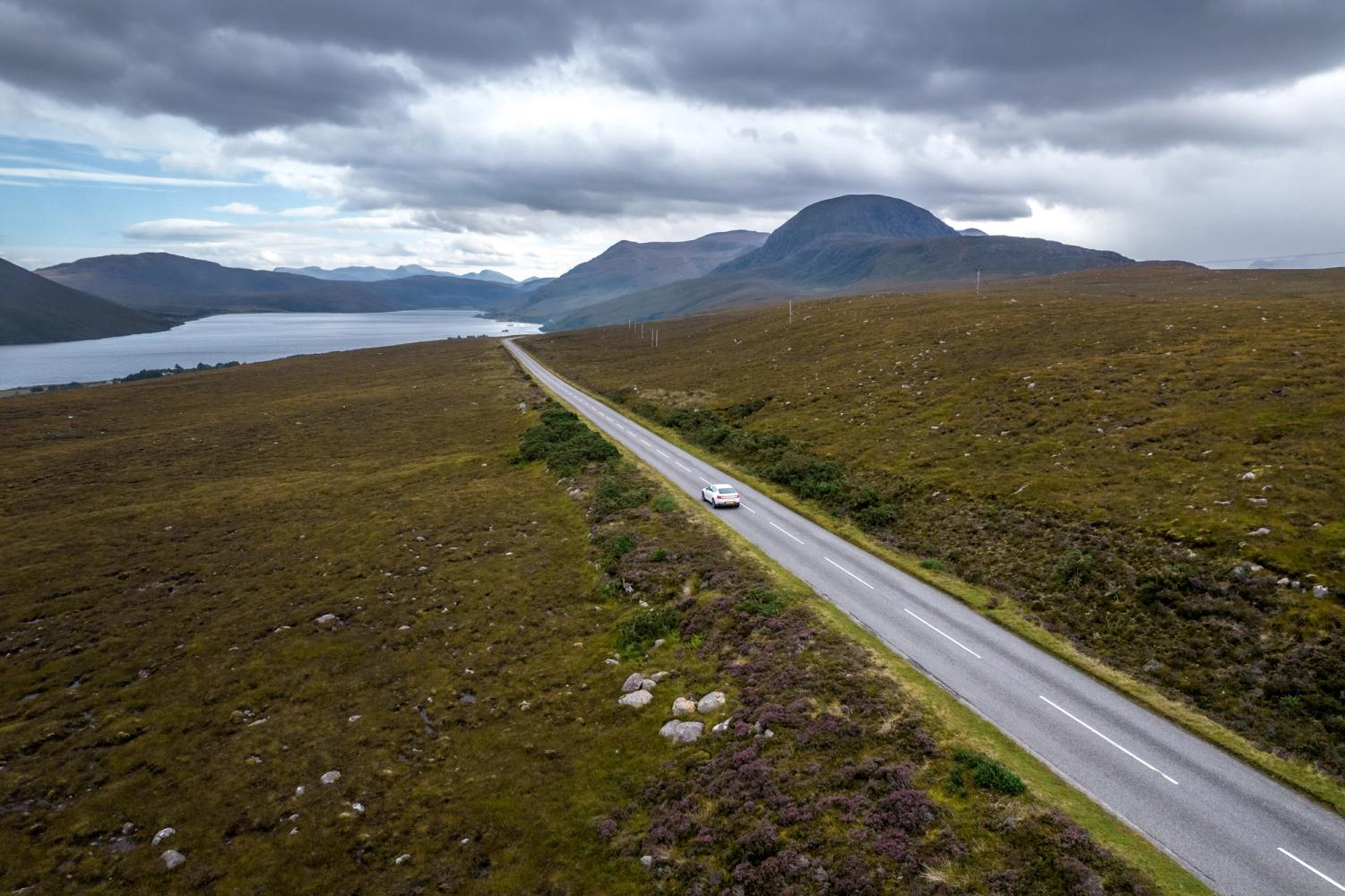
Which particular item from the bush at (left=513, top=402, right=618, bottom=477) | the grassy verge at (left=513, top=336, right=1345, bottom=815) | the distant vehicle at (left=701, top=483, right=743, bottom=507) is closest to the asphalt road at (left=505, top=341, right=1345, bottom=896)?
the grassy verge at (left=513, top=336, right=1345, bottom=815)

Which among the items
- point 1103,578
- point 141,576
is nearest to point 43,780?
point 141,576

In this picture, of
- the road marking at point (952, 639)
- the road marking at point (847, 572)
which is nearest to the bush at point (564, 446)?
the road marking at point (847, 572)

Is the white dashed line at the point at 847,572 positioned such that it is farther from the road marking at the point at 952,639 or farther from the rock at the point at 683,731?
the rock at the point at 683,731

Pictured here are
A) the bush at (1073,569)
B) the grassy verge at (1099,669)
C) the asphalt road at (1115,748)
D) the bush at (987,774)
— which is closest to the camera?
the asphalt road at (1115,748)

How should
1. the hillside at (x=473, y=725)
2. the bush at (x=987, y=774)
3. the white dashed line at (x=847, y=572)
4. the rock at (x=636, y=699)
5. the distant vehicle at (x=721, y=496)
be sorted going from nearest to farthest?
the hillside at (x=473, y=725) → the bush at (x=987, y=774) → the rock at (x=636, y=699) → the white dashed line at (x=847, y=572) → the distant vehicle at (x=721, y=496)

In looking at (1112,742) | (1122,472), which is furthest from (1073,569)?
(1112,742)

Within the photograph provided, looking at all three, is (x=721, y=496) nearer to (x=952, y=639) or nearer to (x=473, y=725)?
(x=952, y=639)

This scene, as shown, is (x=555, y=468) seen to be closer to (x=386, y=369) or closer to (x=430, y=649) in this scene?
(x=430, y=649)
